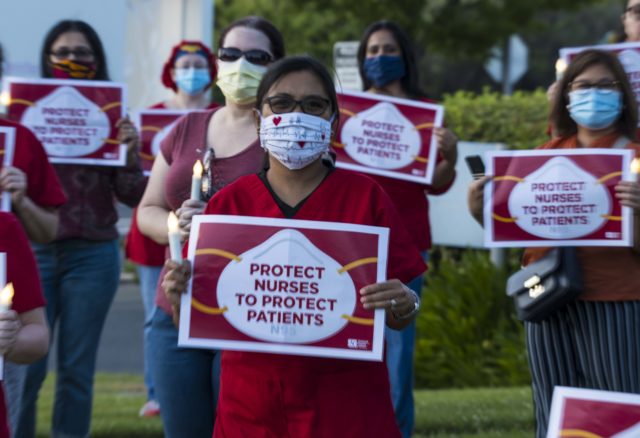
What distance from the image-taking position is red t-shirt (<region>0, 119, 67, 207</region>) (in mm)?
5246

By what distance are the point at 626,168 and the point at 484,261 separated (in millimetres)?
5678

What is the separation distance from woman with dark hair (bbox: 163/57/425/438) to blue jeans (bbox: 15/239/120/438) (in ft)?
7.96

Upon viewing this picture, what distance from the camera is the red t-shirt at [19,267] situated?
3822 millimetres

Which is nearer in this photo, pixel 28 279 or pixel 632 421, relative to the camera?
pixel 632 421

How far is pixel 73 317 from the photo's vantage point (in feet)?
20.6

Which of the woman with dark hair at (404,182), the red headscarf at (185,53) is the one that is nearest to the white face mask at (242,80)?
the woman with dark hair at (404,182)

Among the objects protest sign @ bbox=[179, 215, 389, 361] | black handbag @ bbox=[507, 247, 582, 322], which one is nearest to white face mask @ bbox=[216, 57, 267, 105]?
protest sign @ bbox=[179, 215, 389, 361]

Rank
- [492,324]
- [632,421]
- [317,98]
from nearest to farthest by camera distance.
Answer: [632,421]
[317,98]
[492,324]

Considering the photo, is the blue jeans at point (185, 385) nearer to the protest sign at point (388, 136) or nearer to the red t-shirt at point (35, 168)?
the red t-shirt at point (35, 168)

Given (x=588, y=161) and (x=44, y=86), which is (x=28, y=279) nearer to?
(x=588, y=161)

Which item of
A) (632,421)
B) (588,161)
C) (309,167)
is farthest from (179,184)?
(632,421)

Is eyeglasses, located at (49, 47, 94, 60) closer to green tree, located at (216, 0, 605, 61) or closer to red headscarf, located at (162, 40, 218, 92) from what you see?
red headscarf, located at (162, 40, 218, 92)

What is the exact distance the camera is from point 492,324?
10266 mm

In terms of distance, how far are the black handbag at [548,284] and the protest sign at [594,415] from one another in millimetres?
1843
